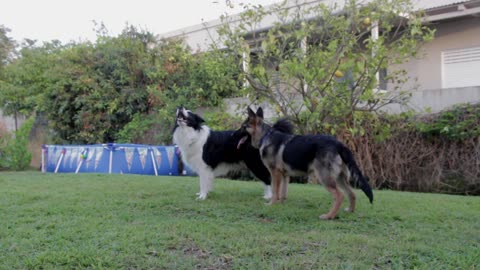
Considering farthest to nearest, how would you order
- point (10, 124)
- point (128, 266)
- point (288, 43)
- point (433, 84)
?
1. point (10, 124)
2. point (433, 84)
3. point (288, 43)
4. point (128, 266)

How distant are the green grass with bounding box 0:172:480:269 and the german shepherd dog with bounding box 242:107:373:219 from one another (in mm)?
305

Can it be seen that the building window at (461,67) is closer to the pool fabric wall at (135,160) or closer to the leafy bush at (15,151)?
the pool fabric wall at (135,160)

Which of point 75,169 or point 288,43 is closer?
point 288,43

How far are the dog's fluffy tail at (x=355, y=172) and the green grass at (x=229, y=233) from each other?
38 centimetres

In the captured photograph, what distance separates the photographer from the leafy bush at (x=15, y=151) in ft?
45.3

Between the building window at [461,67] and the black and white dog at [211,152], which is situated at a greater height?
the building window at [461,67]

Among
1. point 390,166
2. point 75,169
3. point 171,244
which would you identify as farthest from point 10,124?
point 171,244

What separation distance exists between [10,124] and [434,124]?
17587 millimetres

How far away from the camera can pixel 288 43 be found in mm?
8969

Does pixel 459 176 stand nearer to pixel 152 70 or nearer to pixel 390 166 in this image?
pixel 390 166

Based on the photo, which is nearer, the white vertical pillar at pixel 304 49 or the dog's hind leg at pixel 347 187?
the dog's hind leg at pixel 347 187

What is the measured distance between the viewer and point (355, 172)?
16.1ft

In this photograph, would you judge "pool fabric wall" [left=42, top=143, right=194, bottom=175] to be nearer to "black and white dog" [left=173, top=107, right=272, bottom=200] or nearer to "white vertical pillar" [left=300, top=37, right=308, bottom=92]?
"white vertical pillar" [left=300, top=37, right=308, bottom=92]

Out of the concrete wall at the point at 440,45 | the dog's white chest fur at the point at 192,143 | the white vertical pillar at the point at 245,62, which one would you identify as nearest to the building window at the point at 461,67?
the concrete wall at the point at 440,45
